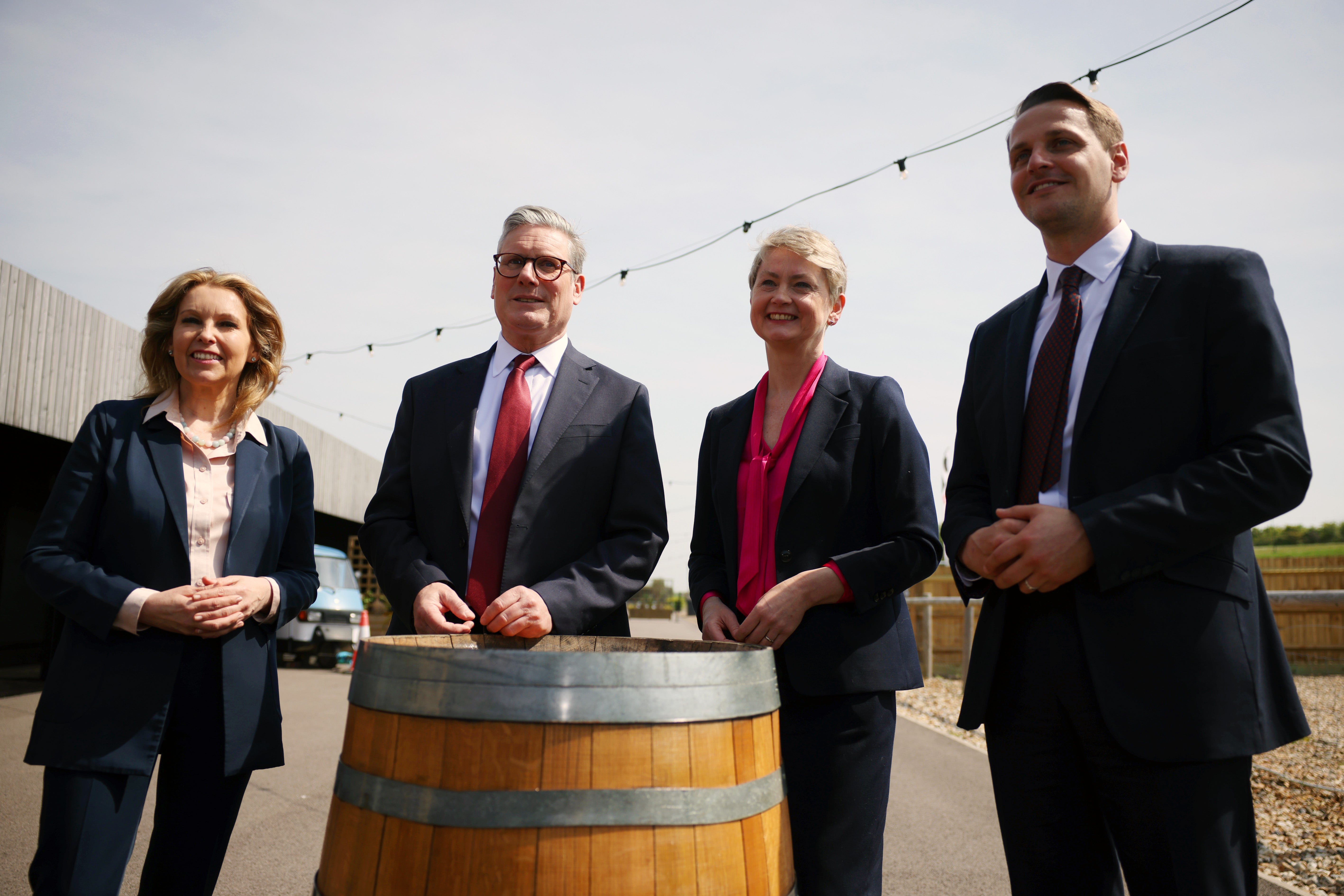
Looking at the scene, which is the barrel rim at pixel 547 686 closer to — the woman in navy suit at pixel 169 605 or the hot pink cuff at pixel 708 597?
the hot pink cuff at pixel 708 597

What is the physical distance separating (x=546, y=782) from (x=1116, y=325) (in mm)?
1317

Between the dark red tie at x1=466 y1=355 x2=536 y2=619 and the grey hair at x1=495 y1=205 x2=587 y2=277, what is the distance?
1.08 feet

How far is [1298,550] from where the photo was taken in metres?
37.7

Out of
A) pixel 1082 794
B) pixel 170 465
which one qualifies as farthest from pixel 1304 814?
pixel 170 465

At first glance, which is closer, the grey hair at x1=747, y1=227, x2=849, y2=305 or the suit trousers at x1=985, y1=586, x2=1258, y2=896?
the suit trousers at x1=985, y1=586, x2=1258, y2=896

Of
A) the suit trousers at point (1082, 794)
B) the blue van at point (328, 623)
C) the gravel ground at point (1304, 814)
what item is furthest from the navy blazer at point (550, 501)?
the blue van at point (328, 623)

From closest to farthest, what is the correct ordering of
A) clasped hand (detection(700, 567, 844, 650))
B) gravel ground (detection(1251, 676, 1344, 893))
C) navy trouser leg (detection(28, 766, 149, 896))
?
navy trouser leg (detection(28, 766, 149, 896)) < clasped hand (detection(700, 567, 844, 650)) < gravel ground (detection(1251, 676, 1344, 893))

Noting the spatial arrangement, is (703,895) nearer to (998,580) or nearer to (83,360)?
(998,580)

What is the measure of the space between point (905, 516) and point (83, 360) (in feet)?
28.8

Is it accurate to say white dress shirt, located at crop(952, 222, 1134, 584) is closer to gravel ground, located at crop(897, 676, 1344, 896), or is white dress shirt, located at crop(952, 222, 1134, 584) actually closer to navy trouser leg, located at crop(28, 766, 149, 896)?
gravel ground, located at crop(897, 676, 1344, 896)

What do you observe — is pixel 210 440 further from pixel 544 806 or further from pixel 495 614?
pixel 544 806

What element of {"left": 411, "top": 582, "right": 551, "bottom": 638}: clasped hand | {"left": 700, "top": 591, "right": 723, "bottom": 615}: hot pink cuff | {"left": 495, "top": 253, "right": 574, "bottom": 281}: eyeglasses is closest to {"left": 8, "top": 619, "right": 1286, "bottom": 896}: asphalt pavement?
{"left": 700, "top": 591, "right": 723, "bottom": 615}: hot pink cuff

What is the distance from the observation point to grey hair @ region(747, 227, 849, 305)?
7.52 feet

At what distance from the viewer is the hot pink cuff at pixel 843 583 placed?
207 centimetres
